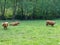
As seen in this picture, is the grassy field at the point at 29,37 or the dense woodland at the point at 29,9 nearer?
the grassy field at the point at 29,37

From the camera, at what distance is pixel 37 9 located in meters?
48.4

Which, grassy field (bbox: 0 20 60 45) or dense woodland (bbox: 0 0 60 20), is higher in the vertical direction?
grassy field (bbox: 0 20 60 45)

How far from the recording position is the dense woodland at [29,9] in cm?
4625

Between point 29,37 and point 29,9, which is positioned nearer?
point 29,37

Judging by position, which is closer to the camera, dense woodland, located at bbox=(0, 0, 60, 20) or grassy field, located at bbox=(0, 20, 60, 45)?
grassy field, located at bbox=(0, 20, 60, 45)

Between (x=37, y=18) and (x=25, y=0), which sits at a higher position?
(x=25, y=0)

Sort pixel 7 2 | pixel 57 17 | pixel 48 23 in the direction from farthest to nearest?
pixel 57 17, pixel 7 2, pixel 48 23

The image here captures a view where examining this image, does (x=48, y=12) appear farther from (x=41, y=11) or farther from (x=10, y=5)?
(x=10, y=5)

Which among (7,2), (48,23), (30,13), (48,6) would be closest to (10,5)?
(7,2)

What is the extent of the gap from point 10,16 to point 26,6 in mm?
4088

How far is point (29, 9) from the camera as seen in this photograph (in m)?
46.9

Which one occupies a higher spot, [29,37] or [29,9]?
[29,37]

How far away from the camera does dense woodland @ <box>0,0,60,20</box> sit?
46250 mm

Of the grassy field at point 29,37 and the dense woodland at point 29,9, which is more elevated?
the grassy field at point 29,37
